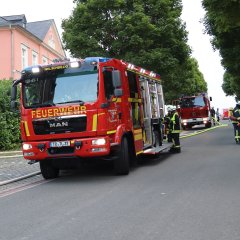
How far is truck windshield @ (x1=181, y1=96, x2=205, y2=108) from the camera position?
3684 centimetres

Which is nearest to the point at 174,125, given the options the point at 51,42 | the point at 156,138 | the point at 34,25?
the point at 156,138

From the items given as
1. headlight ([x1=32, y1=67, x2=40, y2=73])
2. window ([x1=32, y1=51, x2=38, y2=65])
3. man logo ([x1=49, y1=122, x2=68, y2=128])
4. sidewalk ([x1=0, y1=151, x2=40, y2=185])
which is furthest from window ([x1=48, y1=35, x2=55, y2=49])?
man logo ([x1=49, y1=122, x2=68, y2=128])

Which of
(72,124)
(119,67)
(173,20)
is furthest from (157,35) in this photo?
(72,124)

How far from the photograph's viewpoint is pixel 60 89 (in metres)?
11.2

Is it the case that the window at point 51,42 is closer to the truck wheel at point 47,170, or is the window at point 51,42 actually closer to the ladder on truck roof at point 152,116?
the ladder on truck roof at point 152,116

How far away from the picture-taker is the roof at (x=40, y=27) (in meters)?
42.2

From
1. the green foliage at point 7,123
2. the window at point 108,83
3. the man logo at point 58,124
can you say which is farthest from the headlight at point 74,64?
the green foliage at point 7,123

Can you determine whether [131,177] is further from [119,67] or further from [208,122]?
[208,122]

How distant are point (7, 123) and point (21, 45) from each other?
1670 centimetres

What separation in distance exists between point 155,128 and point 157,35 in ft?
40.8

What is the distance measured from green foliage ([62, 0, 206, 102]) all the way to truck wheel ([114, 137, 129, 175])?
1460 cm

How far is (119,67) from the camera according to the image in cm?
1198

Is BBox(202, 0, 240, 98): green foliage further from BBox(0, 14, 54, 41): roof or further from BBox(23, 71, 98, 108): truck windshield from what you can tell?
BBox(0, 14, 54, 41): roof

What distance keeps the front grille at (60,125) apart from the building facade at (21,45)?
22908 millimetres
